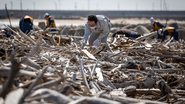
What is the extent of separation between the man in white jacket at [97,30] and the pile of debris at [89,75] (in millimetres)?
584

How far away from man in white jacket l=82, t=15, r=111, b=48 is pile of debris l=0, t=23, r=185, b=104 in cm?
58

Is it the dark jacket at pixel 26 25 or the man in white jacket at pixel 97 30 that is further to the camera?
the dark jacket at pixel 26 25

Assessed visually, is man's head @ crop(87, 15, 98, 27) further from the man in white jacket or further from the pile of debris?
the pile of debris

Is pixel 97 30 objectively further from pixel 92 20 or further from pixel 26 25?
pixel 26 25

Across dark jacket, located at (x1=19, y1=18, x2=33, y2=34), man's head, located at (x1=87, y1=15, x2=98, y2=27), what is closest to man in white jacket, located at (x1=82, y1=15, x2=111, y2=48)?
man's head, located at (x1=87, y1=15, x2=98, y2=27)

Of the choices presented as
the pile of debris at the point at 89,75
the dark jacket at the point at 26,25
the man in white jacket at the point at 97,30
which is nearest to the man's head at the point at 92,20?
the man in white jacket at the point at 97,30

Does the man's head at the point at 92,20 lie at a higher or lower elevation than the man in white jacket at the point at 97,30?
higher

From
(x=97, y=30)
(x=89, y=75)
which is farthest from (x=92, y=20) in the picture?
(x=89, y=75)

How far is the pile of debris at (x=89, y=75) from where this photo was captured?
4.17 metres

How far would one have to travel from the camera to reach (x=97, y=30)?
11461mm

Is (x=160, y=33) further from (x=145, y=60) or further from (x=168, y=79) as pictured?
(x=168, y=79)

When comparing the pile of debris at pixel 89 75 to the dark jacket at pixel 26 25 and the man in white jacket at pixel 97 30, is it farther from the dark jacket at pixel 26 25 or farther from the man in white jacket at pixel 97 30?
the dark jacket at pixel 26 25

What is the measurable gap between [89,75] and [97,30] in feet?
15.3

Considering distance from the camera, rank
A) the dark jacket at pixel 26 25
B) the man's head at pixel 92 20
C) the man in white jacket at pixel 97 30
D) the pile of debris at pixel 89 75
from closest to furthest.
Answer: the pile of debris at pixel 89 75 < the man's head at pixel 92 20 < the man in white jacket at pixel 97 30 < the dark jacket at pixel 26 25
